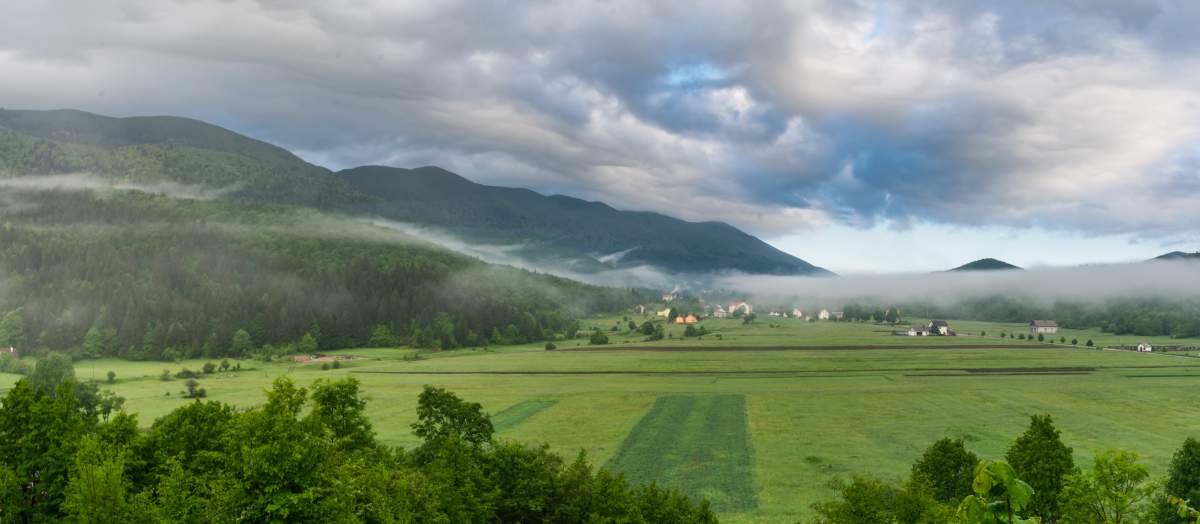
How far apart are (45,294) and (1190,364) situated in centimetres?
26343

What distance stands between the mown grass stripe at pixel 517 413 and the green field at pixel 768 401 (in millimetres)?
518

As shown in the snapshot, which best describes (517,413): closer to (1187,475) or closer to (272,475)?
(272,475)

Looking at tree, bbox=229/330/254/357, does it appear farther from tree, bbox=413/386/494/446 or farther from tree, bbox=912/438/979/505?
tree, bbox=912/438/979/505

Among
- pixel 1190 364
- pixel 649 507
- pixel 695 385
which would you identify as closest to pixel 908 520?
pixel 649 507

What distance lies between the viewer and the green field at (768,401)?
57625 millimetres

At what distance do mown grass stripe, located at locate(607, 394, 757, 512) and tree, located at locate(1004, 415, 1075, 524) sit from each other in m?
16.2

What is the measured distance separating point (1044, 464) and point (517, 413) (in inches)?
2349

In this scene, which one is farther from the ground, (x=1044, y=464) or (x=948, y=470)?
(x=1044, y=464)

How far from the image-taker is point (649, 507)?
33031mm

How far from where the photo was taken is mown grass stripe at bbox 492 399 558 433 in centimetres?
7694

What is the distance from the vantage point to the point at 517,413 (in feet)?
277

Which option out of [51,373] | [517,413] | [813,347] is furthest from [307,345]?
[813,347]

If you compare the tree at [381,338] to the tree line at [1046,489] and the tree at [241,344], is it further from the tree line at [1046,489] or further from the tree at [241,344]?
the tree line at [1046,489]

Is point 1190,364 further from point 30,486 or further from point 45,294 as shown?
point 45,294
